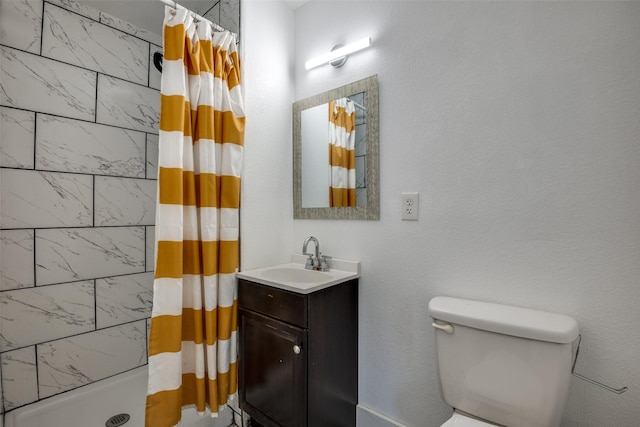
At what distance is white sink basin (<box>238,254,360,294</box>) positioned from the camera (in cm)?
134

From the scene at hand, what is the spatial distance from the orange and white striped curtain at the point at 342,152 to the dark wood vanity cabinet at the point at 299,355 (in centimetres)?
48

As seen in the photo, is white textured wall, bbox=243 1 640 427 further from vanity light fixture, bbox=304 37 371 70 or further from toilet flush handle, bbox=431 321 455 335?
toilet flush handle, bbox=431 321 455 335

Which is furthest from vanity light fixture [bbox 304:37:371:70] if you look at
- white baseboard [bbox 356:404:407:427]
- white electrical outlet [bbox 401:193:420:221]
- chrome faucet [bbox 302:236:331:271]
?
white baseboard [bbox 356:404:407:427]

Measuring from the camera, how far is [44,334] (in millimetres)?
A: 1608

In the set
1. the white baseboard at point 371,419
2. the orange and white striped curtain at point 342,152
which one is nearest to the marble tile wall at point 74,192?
the orange and white striped curtain at point 342,152

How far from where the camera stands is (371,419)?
4.93ft

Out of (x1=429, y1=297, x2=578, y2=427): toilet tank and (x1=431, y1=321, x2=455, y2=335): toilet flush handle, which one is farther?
(x1=431, y1=321, x2=455, y2=335): toilet flush handle

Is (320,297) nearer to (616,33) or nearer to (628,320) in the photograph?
(628,320)

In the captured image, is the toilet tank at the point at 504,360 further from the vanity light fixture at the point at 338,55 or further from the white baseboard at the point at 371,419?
the vanity light fixture at the point at 338,55

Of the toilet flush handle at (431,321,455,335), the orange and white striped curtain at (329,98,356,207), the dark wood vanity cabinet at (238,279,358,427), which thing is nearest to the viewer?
the toilet flush handle at (431,321,455,335)

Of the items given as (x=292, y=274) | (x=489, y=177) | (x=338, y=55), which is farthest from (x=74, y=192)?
(x=489, y=177)

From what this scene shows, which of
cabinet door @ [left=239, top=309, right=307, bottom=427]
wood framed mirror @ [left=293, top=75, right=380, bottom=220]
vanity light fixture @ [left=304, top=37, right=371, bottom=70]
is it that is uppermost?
vanity light fixture @ [left=304, top=37, right=371, bottom=70]

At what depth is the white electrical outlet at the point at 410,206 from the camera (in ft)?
4.48

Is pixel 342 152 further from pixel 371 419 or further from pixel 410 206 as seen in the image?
pixel 371 419
